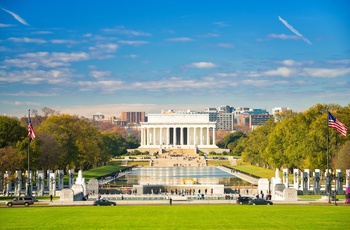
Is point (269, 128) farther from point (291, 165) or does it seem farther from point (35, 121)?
point (35, 121)

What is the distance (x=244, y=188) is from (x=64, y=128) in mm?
33564

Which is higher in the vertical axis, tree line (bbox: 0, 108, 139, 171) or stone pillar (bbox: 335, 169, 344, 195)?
tree line (bbox: 0, 108, 139, 171)

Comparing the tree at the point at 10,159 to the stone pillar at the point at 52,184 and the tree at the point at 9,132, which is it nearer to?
the tree at the point at 9,132

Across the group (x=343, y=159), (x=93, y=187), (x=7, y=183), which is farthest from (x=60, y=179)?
(x=343, y=159)

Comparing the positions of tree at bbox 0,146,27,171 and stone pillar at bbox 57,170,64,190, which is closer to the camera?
tree at bbox 0,146,27,171

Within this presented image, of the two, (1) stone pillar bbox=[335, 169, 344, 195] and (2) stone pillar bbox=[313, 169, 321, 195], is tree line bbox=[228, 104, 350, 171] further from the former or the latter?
(1) stone pillar bbox=[335, 169, 344, 195]

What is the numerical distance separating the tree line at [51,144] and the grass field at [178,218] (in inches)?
1079

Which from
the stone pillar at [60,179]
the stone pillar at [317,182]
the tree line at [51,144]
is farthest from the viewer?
the tree line at [51,144]

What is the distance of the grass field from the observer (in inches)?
1305

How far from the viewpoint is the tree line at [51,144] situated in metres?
71.2

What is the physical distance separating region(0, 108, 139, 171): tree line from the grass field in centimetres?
2740

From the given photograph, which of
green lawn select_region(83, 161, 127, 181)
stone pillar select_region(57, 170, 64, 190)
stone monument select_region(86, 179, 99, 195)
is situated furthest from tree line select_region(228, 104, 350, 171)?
stone pillar select_region(57, 170, 64, 190)

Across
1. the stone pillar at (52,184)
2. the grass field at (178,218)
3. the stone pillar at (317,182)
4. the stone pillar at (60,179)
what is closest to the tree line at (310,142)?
the stone pillar at (317,182)

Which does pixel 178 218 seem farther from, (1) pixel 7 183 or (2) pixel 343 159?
(2) pixel 343 159
